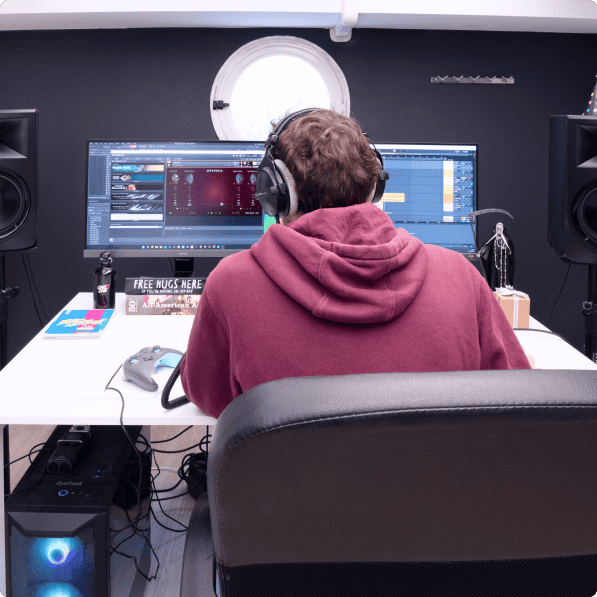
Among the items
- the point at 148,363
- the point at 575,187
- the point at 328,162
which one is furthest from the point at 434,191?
the point at 148,363

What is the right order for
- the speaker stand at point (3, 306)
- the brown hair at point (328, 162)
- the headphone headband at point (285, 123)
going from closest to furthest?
1. the brown hair at point (328, 162)
2. the headphone headband at point (285, 123)
3. the speaker stand at point (3, 306)

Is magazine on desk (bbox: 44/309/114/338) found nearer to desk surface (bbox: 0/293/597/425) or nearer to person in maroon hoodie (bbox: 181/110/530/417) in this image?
desk surface (bbox: 0/293/597/425)

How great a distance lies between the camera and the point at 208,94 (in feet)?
6.86

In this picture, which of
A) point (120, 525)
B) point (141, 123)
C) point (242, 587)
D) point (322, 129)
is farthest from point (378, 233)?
point (141, 123)

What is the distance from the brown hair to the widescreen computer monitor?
2.80ft

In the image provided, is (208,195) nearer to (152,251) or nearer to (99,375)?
(152,251)

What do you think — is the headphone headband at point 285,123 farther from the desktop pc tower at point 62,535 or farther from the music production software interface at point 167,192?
the desktop pc tower at point 62,535

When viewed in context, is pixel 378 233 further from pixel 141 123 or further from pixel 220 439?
pixel 141 123

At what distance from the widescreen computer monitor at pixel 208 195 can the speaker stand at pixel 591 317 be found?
15.0 inches

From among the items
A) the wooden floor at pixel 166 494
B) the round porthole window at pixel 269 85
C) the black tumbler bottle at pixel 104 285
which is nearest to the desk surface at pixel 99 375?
the black tumbler bottle at pixel 104 285

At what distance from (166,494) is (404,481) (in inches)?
64.9

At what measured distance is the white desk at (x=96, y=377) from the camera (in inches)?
39.9

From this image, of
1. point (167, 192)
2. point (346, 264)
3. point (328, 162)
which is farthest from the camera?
point (167, 192)

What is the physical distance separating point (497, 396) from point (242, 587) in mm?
318
